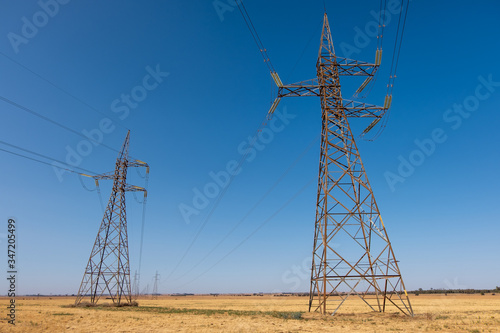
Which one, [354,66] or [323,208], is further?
[354,66]

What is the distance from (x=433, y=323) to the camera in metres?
20.4

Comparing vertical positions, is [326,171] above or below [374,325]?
above

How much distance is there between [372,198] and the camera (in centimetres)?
2461

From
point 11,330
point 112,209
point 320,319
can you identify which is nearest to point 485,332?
point 320,319

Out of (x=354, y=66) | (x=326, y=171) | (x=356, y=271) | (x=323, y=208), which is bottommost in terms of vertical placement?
Answer: (x=356, y=271)

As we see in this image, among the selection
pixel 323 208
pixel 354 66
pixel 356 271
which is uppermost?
pixel 354 66

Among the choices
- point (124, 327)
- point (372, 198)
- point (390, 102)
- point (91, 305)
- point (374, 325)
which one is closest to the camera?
point (374, 325)

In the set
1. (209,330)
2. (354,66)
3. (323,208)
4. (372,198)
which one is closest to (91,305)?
(209,330)

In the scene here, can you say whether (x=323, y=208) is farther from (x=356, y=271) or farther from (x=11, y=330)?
(x=11, y=330)

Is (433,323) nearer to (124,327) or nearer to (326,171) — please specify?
(326,171)

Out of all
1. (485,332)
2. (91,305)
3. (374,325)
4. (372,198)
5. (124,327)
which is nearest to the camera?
(485,332)

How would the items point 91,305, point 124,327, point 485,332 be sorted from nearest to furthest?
point 485,332
point 124,327
point 91,305

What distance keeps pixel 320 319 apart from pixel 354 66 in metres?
20.8

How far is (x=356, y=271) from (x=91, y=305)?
39.3m
